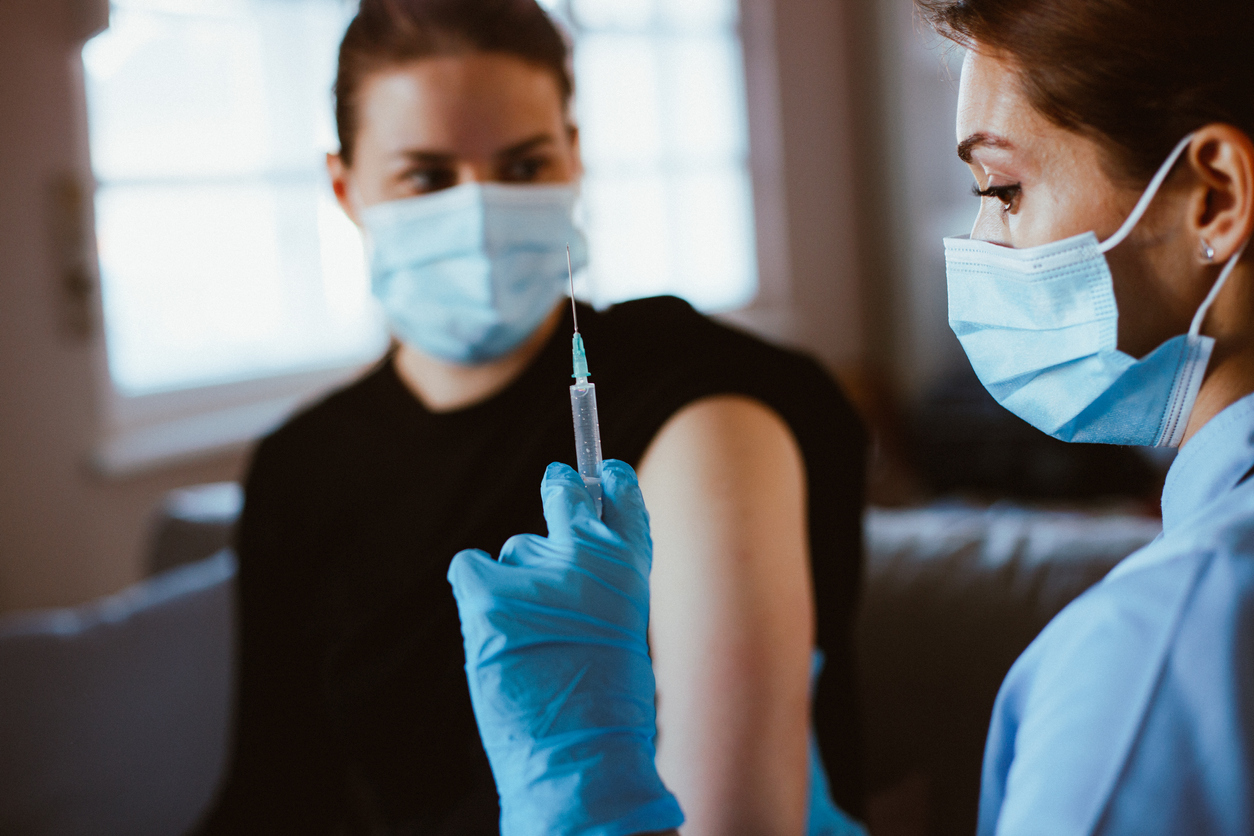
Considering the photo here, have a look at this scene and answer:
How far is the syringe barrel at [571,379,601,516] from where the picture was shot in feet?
2.06

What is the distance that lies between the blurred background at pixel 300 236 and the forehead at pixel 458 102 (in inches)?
7.6

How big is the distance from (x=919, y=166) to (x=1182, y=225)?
4.12 m

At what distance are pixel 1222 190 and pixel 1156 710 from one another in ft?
0.92

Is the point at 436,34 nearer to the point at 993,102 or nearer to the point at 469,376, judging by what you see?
the point at 469,376

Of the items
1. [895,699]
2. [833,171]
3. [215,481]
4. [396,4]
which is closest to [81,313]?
[215,481]

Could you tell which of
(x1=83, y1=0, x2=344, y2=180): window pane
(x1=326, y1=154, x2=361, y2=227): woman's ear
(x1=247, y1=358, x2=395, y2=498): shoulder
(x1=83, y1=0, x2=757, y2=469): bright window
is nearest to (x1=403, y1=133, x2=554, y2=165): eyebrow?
(x1=326, y1=154, x2=361, y2=227): woman's ear

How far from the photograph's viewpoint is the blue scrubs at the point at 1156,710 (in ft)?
1.52

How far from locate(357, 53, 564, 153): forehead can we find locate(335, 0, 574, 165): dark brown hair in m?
0.01

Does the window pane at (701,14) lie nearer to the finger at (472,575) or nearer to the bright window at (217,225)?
the bright window at (217,225)

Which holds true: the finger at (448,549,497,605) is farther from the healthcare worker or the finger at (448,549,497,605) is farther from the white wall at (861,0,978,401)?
the white wall at (861,0,978,401)

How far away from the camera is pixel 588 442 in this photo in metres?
0.64

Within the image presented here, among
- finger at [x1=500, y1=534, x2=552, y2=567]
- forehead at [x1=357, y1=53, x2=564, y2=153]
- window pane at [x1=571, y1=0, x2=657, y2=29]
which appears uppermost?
window pane at [x1=571, y1=0, x2=657, y2=29]

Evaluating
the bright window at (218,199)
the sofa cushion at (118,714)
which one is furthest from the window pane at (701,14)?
the sofa cushion at (118,714)

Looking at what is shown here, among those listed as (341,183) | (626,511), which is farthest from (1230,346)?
(341,183)
